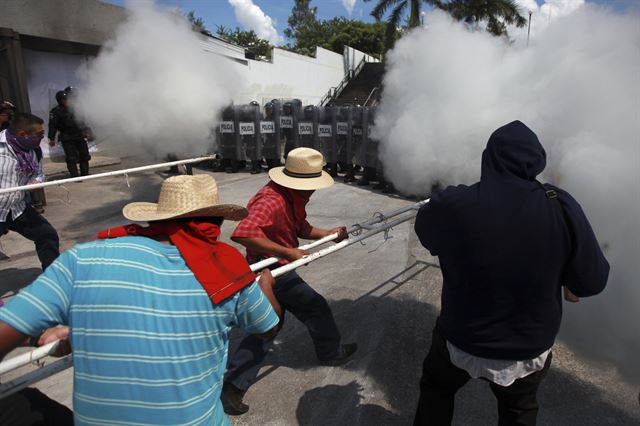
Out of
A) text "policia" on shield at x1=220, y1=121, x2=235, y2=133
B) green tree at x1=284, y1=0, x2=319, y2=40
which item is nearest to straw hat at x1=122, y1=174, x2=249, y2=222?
text "policia" on shield at x1=220, y1=121, x2=235, y2=133

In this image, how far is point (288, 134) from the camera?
10.1 metres

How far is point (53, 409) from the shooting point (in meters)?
1.53

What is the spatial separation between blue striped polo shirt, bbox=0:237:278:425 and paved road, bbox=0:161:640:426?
137 cm

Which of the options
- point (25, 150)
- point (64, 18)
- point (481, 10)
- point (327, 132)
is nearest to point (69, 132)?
point (64, 18)

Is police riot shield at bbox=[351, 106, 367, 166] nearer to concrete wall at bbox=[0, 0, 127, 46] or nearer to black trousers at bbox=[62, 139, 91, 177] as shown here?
black trousers at bbox=[62, 139, 91, 177]

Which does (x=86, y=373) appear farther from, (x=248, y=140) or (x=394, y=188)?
(x=248, y=140)

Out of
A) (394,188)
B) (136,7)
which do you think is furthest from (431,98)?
(136,7)

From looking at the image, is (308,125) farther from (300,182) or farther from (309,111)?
(300,182)

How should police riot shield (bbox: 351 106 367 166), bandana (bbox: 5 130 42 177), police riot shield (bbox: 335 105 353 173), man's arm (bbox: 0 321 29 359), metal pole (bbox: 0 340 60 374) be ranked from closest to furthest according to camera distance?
man's arm (bbox: 0 321 29 359) → metal pole (bbox: 0 340 60 374) → bandana (bbox: 5 130 42 177) → police riot shield (bbox: 351 106 367 166) → police riot shield (bbox: 335 105 353 173)

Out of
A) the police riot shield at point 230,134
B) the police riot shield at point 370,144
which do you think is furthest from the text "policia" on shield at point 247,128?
the police riot shield at point 370,144

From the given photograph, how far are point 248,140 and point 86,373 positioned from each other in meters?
9.16

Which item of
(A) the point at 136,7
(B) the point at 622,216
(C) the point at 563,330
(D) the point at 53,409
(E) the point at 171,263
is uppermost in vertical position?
(A) the point at 136,7

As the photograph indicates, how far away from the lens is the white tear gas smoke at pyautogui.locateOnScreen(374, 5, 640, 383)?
10.0ft

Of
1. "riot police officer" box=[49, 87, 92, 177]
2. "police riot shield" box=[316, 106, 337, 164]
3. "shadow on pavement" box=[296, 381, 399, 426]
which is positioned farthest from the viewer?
"police riot shield" box=[316, 106, 337, 164]
